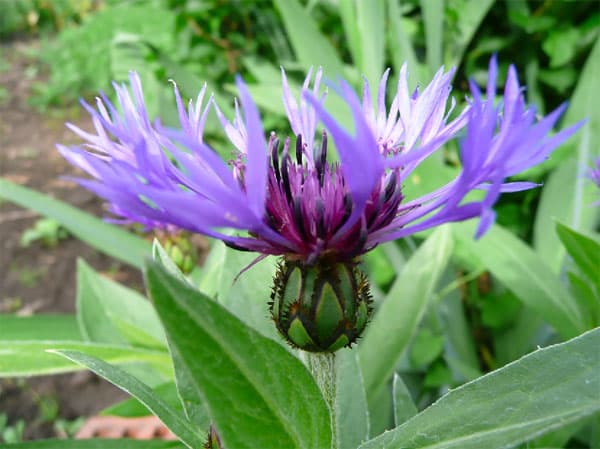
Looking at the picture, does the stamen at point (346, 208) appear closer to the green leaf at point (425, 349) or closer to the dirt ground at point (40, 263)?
the green leaf at point (425, 349)

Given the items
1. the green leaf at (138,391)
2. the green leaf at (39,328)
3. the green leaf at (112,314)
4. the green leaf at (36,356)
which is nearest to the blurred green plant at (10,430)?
the green leaf at (39,328)

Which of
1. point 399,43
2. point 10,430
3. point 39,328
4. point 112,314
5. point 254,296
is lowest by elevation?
point 10,430

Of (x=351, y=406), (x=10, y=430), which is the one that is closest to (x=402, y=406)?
(x=351, y=406)

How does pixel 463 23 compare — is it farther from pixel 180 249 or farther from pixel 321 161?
pixel 321 161

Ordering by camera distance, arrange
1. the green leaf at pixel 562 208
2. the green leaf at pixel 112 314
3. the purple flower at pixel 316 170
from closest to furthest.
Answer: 1. the purple flower at pixel 316 170
2. the green leaf at pixel 112 314
3. the green leaf at pixel 562 208

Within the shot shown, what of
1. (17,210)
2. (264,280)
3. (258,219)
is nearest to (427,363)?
(264,280)

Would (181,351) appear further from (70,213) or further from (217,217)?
(70,213)
